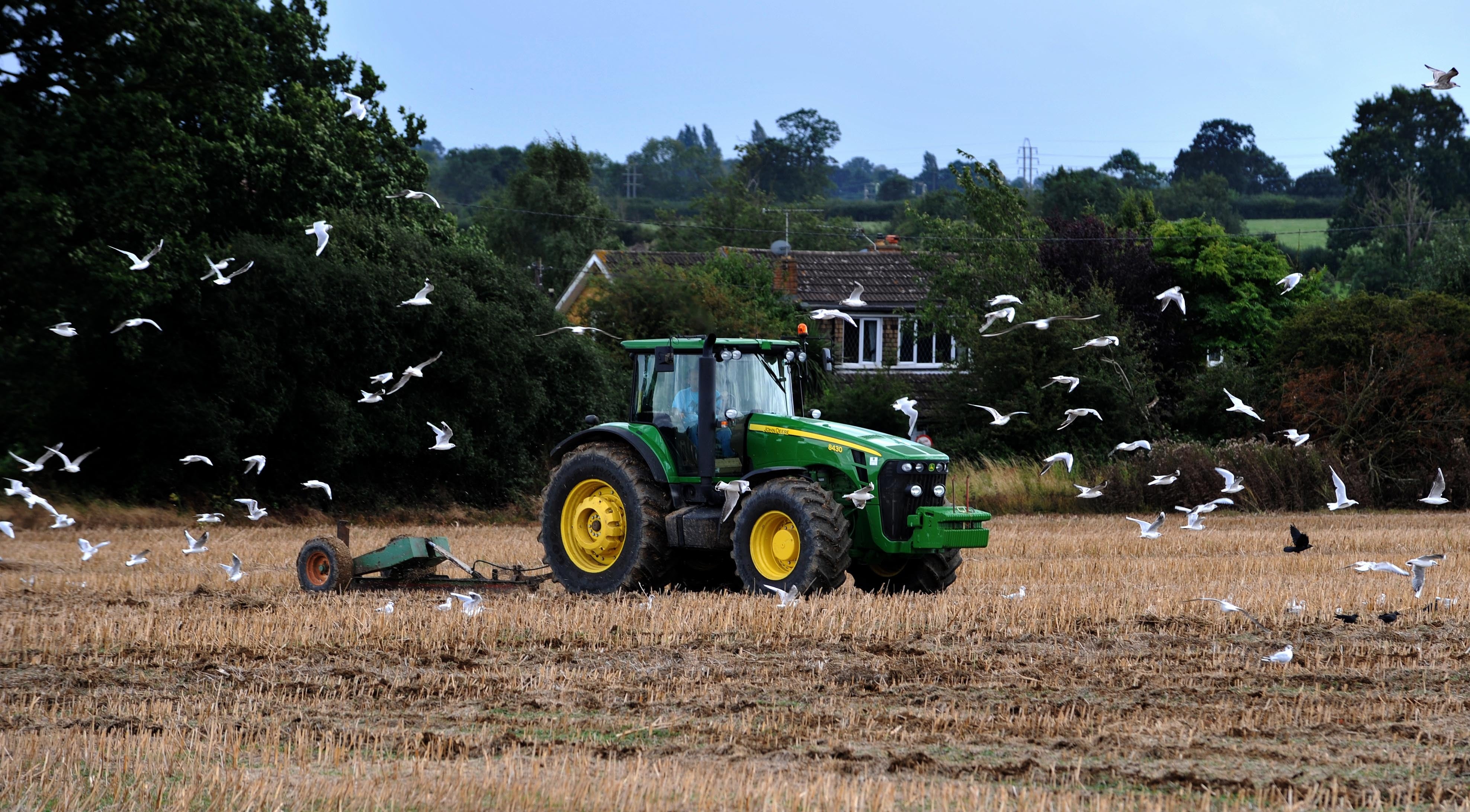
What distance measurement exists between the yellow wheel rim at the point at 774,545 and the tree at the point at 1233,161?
116 metres

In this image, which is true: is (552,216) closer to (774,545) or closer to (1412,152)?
(1412,152)

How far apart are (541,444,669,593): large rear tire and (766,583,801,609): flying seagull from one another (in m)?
1.44

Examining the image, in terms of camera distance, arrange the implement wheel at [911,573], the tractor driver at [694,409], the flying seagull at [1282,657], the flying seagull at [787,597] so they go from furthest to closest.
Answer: the implement wheel at [911,573]
the tractor driver at [694,409]
the flying seagull at [787,597]
the flying seagull at [1282,657]

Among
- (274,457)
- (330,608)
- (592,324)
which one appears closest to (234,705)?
(330,608)

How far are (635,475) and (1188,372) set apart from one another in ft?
88.3

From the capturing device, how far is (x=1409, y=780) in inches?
252

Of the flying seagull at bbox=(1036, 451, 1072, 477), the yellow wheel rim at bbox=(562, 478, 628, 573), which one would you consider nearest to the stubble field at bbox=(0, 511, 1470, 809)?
the yellow wheel rim at bbox=(562, 478, 628, 573)

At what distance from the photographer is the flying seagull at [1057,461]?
16672mm

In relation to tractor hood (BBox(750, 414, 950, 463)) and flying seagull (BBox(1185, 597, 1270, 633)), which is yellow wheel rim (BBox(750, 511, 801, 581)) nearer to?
tractor hood (BBox(750, 414, 950, 463))

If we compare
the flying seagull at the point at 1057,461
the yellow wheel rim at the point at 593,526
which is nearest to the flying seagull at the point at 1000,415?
the flying seagull at the point at 1057,461

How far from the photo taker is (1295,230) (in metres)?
102

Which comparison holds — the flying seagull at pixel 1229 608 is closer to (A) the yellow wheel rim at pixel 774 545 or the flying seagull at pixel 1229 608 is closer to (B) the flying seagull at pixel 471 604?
(A) the yellow wheel rim at pixel 774 545

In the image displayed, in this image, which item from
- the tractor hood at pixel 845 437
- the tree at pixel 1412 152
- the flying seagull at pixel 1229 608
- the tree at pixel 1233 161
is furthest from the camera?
the tree at pixel 1233 161

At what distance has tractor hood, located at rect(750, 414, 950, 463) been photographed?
41.2ft
